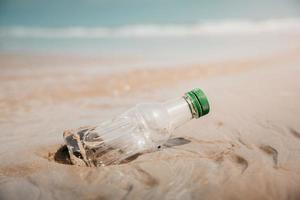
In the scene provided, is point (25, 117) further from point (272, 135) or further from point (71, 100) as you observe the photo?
point (272, 135)

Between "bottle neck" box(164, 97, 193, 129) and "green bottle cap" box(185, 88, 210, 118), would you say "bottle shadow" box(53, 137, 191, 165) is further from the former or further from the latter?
"green bottle cap" box(185, 88, 210, 118)

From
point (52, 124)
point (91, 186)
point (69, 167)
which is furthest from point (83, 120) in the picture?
point (91, 186)

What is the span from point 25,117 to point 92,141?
1534 millimetres

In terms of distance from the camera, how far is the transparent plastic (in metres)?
1.73

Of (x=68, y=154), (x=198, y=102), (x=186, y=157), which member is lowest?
(x=186, y=157)

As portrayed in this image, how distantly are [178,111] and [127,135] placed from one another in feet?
1.08

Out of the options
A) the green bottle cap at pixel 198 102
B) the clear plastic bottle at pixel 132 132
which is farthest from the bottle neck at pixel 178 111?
the green bottle cap at pixel 198 102

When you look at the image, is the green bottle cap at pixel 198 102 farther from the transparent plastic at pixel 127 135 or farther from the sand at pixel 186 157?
the sand at pixel 186 157

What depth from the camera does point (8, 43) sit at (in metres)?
15.0

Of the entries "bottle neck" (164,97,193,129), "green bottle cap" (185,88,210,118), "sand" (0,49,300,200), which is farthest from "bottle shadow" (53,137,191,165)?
"green bottle cap" (185,88,210,118)

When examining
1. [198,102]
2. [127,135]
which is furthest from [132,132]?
[198,102]

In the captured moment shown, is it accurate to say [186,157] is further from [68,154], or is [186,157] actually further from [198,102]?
[68,154]

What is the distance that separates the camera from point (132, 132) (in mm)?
1840

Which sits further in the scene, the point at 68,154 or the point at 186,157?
the point at 68,154
